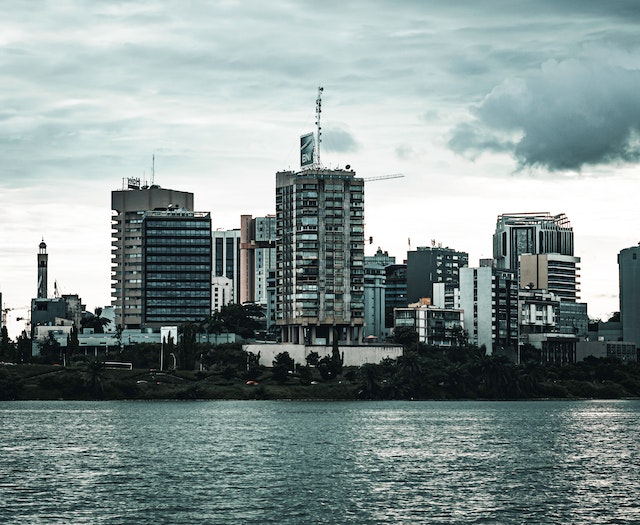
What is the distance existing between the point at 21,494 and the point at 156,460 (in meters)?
39.6

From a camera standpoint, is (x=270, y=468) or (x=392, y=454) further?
(x=392, y=454)

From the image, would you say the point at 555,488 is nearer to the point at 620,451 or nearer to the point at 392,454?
the point at 392,454

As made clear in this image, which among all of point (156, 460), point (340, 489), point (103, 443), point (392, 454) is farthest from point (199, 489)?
point (103, 443)

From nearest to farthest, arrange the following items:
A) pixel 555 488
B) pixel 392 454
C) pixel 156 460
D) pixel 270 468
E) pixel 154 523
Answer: pixel 154 523, pixel 555 488, pixel 270 468, pixel 156 460, pixel 392 454

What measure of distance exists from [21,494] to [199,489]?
18512 mm

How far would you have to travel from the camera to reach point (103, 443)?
19125cm

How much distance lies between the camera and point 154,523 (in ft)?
342

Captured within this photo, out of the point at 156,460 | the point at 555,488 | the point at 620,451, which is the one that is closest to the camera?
the point at 555,488

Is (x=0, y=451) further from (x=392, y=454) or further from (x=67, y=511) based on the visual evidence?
(x=67, y=511)

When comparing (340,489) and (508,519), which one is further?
(340,489)

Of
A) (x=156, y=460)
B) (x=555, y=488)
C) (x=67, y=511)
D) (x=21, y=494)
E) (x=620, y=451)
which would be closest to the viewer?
(x=67, y=511)

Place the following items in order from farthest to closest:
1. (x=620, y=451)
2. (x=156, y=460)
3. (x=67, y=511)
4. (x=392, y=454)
Answer: 1. (x=620, y=451)
2. (x=392, y=454)
3. (x=156, y=460)
4. (x=67, y=511)

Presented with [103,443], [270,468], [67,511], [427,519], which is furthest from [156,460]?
[427,519]

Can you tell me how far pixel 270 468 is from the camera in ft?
492
